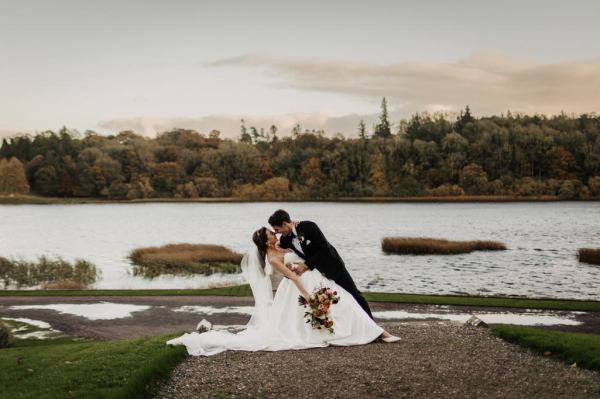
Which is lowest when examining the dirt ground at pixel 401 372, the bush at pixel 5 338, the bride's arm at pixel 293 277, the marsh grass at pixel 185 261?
the marsh grass at pixel 185 261

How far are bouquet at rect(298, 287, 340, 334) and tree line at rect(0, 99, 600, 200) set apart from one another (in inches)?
5182

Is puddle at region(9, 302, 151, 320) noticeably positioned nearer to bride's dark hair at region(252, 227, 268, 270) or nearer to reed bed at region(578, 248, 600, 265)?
bride's dark hair at region(252, 227, 268, 270)

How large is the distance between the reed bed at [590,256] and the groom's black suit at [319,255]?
3292cm

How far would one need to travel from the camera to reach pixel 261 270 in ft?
39.3

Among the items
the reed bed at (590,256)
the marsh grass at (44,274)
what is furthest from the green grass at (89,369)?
the reed bed at (590,256)

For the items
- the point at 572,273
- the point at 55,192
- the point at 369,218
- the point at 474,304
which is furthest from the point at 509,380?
the point at 55,192

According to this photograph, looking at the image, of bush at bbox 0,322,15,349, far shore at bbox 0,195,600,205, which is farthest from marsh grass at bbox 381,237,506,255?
far shore at bbox 0,195,600,205

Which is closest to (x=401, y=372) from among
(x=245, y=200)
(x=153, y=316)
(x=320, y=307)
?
(x=320, y=307)

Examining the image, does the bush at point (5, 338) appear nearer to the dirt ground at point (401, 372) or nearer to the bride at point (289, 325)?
the bride at point (289, 325)

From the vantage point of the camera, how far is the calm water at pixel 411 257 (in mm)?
30828

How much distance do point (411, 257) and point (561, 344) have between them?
32262 mm

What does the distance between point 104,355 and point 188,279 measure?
868 inches

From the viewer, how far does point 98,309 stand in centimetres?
1827

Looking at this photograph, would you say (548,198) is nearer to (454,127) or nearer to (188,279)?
(454,127)
